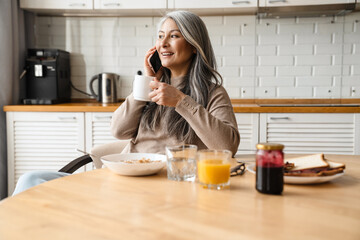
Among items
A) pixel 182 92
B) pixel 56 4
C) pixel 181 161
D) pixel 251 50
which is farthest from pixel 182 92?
pixel 56 4

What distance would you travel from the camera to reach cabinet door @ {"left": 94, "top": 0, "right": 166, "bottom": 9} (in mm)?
3119

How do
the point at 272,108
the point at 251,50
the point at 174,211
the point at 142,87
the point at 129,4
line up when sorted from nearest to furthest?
the point at 174,211
the point at 142,87
the point at 272,108
the point at 129,4
the point at 251,50

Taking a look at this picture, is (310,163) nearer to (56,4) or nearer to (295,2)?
(295,2)

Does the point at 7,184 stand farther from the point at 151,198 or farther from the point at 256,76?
the point at 151,198

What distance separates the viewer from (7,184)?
3127 mm

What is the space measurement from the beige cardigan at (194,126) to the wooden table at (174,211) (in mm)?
429

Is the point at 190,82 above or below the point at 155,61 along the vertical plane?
below

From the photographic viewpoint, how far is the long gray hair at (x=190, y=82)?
1.71m

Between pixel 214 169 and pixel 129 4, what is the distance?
2501mm

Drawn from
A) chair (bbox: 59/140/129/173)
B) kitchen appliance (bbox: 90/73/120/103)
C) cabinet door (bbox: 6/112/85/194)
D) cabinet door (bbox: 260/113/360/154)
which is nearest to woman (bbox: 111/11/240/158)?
chair (bbox: 59/140/129/173)

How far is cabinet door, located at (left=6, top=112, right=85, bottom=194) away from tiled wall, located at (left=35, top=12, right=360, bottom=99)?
68 cm

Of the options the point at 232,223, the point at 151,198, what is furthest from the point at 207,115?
the point at 232,223

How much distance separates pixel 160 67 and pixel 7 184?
202cm

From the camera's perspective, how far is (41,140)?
305cm
